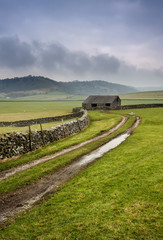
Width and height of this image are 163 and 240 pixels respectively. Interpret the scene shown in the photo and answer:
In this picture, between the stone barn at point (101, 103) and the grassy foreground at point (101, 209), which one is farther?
the stone barn at point (101, 103)

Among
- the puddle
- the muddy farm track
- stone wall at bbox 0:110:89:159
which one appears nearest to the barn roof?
stone wall at bbox 0:110:89:159

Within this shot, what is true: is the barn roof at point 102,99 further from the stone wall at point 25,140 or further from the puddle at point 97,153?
the puddle at point 97,153

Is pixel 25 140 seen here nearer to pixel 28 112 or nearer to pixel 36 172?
pixel 36 172

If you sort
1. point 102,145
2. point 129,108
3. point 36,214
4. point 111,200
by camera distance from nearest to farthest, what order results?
point 36,214 < point 111,200 < point 102,145 < point 129,108

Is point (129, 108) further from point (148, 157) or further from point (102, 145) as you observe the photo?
point (148, 157)

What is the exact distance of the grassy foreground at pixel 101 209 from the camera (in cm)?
724

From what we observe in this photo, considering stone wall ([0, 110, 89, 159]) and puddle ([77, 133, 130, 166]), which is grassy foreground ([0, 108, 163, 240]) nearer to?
puddle ([77, 133, 130, 166])

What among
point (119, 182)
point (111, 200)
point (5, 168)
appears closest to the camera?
point (111, 200)

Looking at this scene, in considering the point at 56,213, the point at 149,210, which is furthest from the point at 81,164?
the point at 149,210

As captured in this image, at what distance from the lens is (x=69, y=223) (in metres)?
7.92

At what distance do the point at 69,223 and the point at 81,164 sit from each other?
8018 mm

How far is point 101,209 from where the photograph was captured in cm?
875

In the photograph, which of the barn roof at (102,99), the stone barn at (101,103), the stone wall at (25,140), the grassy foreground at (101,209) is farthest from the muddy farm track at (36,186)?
the barn roof at (102,99)

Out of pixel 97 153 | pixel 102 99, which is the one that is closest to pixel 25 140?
pixel 97 153
